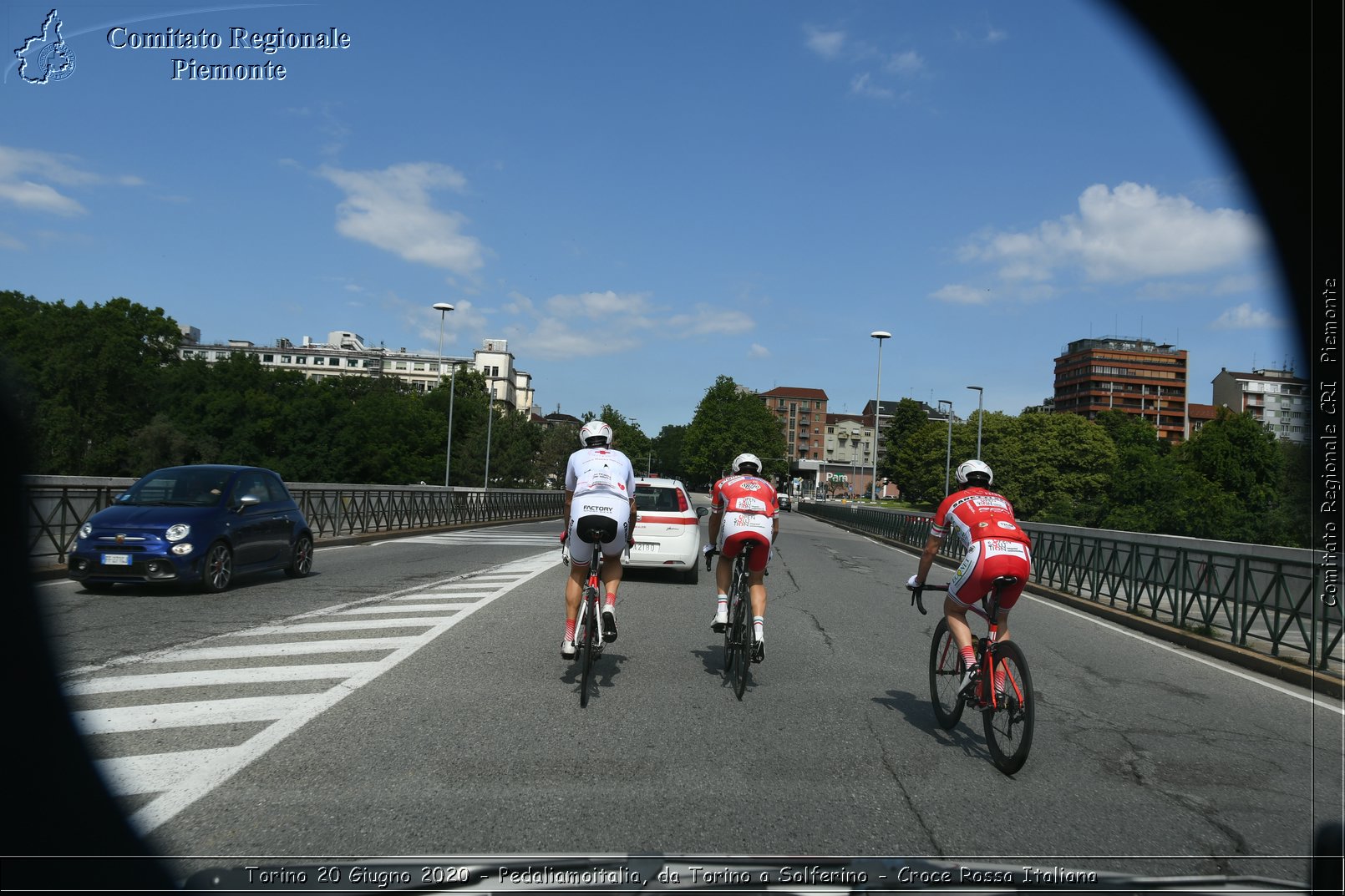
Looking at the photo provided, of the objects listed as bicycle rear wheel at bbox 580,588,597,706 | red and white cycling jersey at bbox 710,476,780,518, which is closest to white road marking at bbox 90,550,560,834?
bicycle rear wheel at bbox 580,588,597,706

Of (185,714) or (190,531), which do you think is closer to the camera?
(185,714)

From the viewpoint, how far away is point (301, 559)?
14.3 metres

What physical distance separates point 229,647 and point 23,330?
218ft

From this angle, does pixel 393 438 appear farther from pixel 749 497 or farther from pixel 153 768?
pixel 153 768

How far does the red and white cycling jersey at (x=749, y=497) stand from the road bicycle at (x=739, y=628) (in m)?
0.29

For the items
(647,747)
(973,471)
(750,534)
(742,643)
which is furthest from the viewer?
(750,534)

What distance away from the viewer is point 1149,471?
63.7 meters

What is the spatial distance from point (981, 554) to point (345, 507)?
22335 millimetres

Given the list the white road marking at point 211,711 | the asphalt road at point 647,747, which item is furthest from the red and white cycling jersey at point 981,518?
the white road marking at point 211,711

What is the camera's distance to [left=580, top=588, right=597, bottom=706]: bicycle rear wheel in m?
6.39

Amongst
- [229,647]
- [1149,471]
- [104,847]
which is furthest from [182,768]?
[1149,471]

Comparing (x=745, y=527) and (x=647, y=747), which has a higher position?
(x=745, y=527)

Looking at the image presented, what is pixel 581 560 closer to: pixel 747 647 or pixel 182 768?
pixel 747 647

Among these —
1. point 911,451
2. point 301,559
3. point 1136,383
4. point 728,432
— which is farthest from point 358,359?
point 301,559
